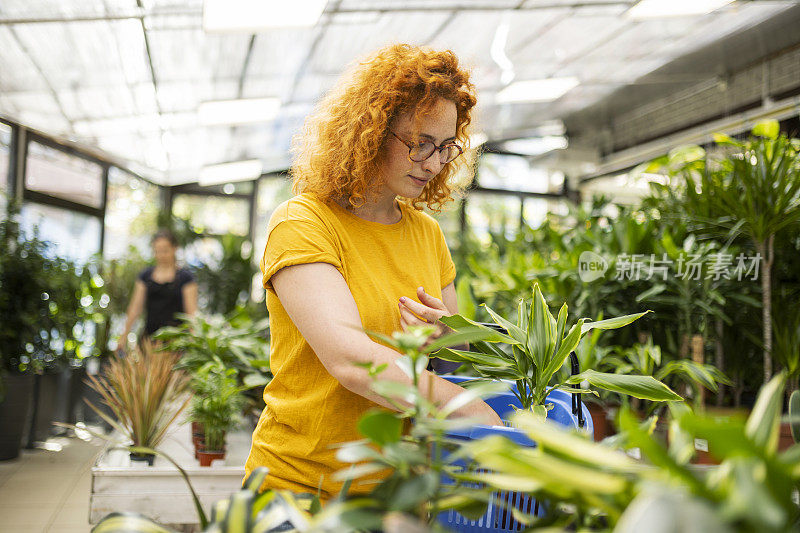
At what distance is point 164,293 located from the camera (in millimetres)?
5000

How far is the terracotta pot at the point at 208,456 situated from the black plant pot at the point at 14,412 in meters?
2.66

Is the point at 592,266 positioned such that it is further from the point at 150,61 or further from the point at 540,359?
the point at 150,61

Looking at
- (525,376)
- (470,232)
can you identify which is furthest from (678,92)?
(525,376)

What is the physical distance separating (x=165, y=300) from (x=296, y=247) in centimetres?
426

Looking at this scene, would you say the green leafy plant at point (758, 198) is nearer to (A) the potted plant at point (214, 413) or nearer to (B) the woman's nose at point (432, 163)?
(B) the woman's nose at point (432, 163)

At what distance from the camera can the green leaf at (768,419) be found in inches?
21.7

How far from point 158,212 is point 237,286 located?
69.2 inches

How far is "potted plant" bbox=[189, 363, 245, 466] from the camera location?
8.64ft

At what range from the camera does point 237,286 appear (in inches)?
353

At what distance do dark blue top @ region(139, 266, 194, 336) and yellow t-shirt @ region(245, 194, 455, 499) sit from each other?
4.03 meters

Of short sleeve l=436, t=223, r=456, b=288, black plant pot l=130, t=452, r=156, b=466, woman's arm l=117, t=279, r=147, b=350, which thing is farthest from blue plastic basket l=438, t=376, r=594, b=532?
woman's arm l=117, t=279, r=147, b=350

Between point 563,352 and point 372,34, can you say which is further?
point 372,34

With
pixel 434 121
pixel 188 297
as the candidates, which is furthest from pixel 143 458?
pixel 188 297

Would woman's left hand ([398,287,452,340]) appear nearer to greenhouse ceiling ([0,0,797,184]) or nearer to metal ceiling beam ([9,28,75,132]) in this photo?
greenhouse ceiling ([0,0,797,184])
